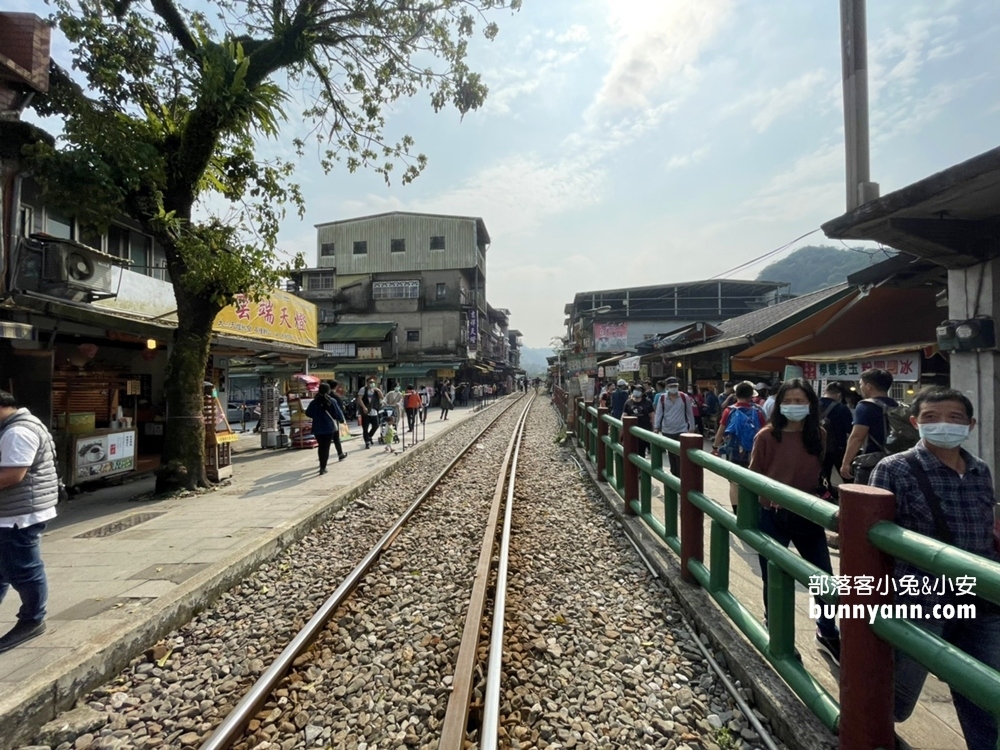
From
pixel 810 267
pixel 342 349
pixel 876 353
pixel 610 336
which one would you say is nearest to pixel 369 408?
pixel 876 353

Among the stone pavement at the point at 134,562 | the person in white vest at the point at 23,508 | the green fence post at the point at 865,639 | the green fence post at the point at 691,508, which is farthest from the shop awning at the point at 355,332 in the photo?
the green fence post at the point at 865,639

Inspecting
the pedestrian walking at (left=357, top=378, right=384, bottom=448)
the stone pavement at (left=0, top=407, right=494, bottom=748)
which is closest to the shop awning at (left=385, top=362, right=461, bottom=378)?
the pedestrian walking at (left=357, top=378, right=384, bottom=448)

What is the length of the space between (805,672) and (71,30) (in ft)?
35.0

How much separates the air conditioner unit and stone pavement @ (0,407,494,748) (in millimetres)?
3235

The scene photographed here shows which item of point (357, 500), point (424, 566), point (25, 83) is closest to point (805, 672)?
point (424, 566)

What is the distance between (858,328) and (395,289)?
120ft

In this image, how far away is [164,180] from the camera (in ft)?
23.0

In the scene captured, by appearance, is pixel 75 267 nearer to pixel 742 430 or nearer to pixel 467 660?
pixel 467 660

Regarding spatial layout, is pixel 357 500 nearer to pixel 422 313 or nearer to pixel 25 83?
pixel 25 83

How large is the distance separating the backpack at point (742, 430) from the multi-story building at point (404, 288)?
32633mm

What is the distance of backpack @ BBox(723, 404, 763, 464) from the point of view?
5340 mm

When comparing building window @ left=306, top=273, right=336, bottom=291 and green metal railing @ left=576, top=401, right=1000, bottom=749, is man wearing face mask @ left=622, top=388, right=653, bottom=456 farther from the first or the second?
building window @ left=306, top=273, right=336, bottom=291

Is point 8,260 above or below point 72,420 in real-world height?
above

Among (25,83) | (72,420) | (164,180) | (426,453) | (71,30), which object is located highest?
(71,30)
